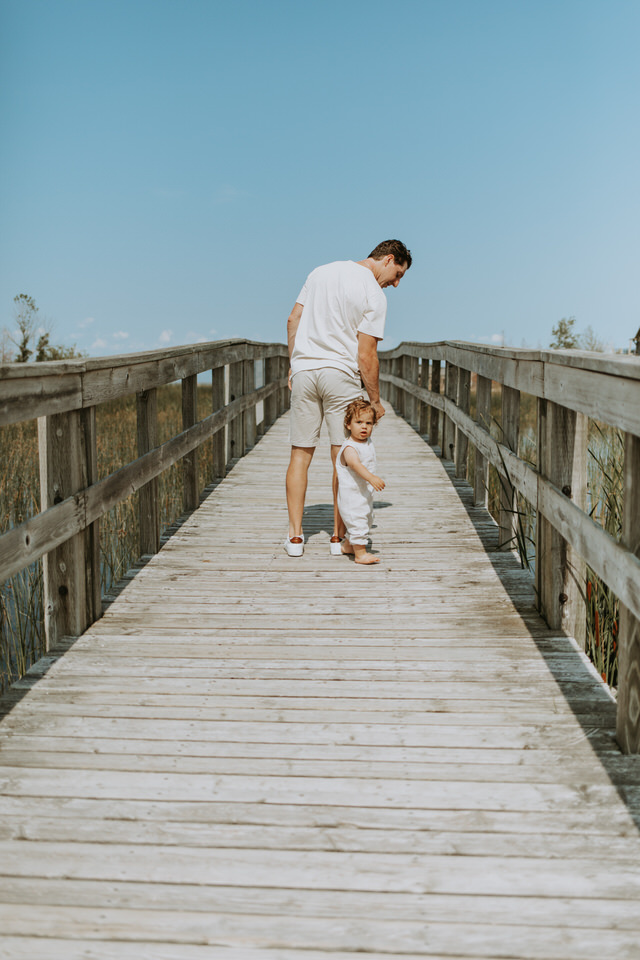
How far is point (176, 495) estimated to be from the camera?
895cm

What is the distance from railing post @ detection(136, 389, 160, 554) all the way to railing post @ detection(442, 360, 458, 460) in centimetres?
333

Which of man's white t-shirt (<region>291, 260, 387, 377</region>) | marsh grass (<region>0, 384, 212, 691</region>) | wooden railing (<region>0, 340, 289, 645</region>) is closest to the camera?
wooden railing (<region>0, 340, 289, 645</region>)

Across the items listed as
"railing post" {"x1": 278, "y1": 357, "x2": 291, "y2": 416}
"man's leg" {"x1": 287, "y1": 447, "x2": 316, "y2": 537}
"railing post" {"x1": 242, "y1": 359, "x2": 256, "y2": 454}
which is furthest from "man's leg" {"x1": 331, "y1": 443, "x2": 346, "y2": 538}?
"railing post" {"x1": 278, "y1": 357, "x2": 291, "y2": 416}

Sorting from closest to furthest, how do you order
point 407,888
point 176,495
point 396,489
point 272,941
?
point 272,941 → point 407,888 → point 396,489 → point 176,495

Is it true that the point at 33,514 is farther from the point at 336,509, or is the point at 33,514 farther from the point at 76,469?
the point at 76,469

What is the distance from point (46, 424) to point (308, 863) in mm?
2272

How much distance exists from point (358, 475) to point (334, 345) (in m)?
0.74

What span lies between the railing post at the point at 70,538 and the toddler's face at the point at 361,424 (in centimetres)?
149

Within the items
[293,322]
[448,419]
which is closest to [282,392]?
[448,419]

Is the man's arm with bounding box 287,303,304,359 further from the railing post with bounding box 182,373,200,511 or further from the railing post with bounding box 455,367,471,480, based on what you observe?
the railing post with bounding box 455,367,471,480

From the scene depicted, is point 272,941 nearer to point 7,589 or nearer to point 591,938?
point 591,938

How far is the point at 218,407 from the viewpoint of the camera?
777cm

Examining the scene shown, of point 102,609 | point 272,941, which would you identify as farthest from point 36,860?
point 102,609

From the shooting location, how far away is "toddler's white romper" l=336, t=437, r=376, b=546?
5098mm
